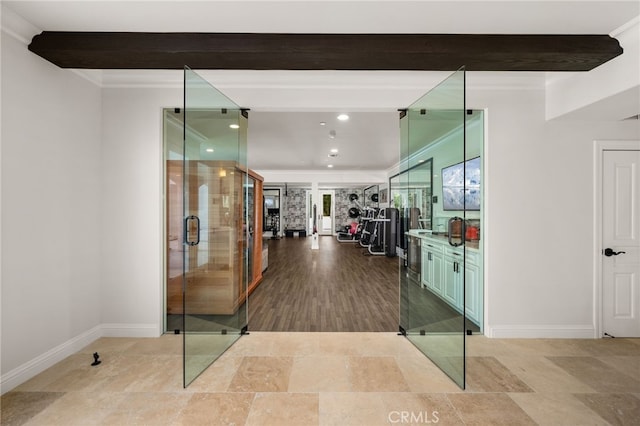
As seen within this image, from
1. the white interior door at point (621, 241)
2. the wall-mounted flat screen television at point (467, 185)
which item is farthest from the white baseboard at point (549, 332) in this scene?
the wall-mounted flat screen television at point (467, 185)

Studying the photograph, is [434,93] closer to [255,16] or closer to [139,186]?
[255,16]

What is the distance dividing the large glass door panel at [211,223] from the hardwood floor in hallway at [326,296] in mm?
541

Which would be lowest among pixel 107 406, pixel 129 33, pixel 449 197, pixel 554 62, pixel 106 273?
pixel 107 406

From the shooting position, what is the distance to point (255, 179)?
4.98 meters

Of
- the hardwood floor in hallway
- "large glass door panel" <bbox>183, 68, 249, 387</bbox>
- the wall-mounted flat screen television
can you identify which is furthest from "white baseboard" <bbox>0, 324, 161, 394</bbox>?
the wall-mounted flat screen television

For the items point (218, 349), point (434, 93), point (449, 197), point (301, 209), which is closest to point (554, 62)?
point (434, 93)

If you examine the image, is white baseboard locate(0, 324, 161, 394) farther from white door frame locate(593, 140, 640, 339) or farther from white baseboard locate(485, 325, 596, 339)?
white door frame locate(593, 140, 640, 339)

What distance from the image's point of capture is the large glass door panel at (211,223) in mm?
2314

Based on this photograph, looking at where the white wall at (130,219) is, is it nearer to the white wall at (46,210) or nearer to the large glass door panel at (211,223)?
the white wall at (46,210)

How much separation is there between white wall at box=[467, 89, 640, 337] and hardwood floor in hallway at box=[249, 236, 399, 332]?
129cm

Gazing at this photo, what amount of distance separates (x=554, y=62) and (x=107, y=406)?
14.0ft

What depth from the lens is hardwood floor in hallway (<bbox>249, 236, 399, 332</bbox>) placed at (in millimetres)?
3350

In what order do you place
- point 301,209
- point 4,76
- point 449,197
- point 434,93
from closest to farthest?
1. point 4,76
2. point 434,93
3. point 449,197
4. point 301,209

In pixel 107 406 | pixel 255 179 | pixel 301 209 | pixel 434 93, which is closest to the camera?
pixel 107 406
